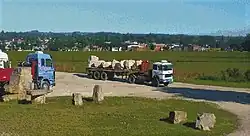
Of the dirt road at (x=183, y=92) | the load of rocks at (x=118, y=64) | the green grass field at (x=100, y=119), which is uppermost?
the load of rocks at (x=118, y=64)

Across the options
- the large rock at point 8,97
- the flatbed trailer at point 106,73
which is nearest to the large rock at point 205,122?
the large rock at point 8,97

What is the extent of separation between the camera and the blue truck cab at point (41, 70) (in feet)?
128

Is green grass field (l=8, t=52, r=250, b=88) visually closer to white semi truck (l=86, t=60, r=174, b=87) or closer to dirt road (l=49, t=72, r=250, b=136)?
white semi truck (l=86, t=60, r=174, b=87)

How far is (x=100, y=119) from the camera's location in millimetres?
22984

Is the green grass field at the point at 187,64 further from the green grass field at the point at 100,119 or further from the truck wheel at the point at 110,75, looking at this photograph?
the green grass field at the point at 100,119

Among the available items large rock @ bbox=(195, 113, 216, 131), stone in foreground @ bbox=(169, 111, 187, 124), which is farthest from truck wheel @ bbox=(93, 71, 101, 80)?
large rock @ bbox=(195, 113, 216, 131)

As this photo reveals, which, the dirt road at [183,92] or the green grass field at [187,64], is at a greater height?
the dirt road at [183,92]

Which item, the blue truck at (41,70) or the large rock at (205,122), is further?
the blue truck at (41,70)

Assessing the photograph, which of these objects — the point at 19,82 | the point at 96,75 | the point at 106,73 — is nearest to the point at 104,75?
the point at 106,73

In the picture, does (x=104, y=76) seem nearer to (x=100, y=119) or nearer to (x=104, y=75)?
(x=104, y=75)

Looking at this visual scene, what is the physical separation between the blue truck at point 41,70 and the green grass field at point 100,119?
859 centimetres

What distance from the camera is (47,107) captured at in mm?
26922

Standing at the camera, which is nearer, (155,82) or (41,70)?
(41,70)

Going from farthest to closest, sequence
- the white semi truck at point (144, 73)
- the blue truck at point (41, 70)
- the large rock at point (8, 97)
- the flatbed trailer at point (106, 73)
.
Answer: the flatbed trailer at point (106, 73) < the white semi truck at point (144, 73) < the blue truck at point (41, 70) < the large rock at point (8, 97)
